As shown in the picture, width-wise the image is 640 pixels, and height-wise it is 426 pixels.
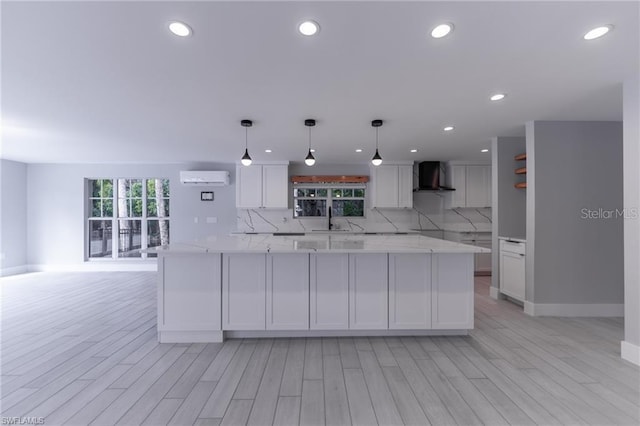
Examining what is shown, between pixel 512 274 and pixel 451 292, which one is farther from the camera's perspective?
pixel 512 274

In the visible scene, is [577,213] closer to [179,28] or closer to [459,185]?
[459,185]

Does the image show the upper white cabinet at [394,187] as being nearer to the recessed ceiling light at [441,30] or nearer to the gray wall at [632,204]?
the gray wall at [632,204]

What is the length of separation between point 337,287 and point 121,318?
265cm

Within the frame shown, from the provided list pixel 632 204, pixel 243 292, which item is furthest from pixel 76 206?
pixel 632 204

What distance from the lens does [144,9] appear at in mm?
1541

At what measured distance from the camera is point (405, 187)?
233 inches

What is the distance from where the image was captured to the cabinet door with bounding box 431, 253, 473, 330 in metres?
2.78

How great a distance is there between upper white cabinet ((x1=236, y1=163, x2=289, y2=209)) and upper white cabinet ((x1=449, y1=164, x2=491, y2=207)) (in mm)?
3587

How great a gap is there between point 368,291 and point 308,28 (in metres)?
2.25

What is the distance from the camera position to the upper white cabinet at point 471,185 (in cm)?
589

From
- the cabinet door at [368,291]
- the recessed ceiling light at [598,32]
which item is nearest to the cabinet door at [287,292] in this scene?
the cabinet door at [368,291]

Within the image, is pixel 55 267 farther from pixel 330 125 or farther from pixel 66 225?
pixel 330 125

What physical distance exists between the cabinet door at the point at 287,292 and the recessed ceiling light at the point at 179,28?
1866 millimetres

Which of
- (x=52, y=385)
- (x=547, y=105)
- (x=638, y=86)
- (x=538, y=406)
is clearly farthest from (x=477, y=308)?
(x=52, y=385)
